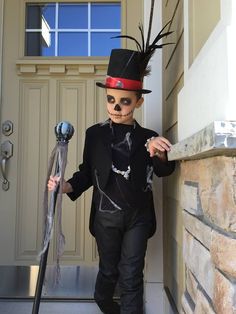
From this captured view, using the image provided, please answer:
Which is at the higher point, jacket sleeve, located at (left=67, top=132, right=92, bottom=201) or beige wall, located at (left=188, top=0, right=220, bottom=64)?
beige wall, located at (left=188, top=0, right=220, bottom=64)

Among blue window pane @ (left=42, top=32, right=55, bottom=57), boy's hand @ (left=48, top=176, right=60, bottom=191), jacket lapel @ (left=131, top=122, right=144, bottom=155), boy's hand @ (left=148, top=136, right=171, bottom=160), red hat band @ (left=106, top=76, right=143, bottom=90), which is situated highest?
blue window pane @ (left=42, top=32, right=55, bottom=57)

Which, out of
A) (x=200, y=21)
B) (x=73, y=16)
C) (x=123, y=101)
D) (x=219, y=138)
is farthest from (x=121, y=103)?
(x=73, y=16)

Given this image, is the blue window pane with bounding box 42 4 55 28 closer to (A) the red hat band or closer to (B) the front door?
(B) the front door

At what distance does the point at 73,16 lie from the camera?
8.52 ft

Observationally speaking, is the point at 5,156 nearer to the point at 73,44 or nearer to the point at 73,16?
the point at 73,44

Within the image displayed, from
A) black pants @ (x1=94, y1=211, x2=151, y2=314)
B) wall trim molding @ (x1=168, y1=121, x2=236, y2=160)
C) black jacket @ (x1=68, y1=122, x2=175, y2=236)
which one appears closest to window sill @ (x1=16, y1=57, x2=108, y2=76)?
black jacket @ (x1=68, y1=122, x2=175, y2=236)

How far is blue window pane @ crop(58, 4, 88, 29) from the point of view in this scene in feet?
8.52

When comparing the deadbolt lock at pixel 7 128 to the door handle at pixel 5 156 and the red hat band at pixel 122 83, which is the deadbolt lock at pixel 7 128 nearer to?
the door handle at pixel 5 156

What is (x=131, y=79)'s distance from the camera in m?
1.73

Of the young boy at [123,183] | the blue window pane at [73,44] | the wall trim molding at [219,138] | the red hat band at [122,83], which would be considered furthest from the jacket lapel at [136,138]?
the blue window pane at [73,44]

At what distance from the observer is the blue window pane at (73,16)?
8.52 ft

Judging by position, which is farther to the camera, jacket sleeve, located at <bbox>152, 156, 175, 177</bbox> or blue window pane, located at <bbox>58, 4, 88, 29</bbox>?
blue window pane, located at <bbox>58, 4, 88, 29</bbox>

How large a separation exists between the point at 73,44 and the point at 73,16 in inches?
7.5

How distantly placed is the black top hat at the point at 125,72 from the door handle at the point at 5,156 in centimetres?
102
